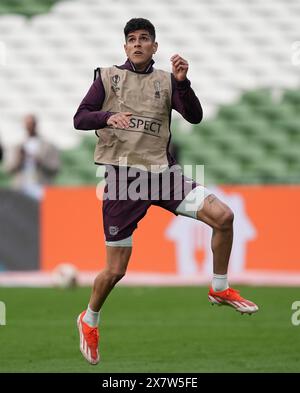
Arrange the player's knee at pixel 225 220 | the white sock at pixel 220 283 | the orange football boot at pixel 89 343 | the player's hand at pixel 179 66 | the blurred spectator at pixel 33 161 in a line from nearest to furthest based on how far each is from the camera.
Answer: the player's hand at pixel 179 66, the player's knee at pixel 225 220, the white sock at pixel 220 283, the orange football boot at pixel 89 343, the blurred spectator at pixel 33 161

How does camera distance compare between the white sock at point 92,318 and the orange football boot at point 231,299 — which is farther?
the white sock at point 92,318

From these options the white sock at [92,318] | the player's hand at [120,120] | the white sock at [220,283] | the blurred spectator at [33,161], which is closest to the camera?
the player's hand at [120,120]

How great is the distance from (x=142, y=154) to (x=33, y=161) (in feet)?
27.2

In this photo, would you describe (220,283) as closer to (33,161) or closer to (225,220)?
(225,220)

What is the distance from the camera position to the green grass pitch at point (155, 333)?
24.6 ft

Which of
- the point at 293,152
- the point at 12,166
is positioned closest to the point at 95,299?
the point at 12,166

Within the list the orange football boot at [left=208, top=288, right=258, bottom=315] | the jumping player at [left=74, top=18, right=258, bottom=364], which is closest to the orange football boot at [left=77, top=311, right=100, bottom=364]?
the jumping player at [left=74, top=18, right=258, bottom=364]

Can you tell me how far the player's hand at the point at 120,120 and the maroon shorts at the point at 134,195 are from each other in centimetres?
57

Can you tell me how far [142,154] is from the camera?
283 inches

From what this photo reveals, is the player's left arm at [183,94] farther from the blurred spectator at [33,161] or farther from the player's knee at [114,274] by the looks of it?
the blurred spectator at [33,161]

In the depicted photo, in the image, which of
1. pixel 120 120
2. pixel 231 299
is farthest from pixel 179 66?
pixel 231 299

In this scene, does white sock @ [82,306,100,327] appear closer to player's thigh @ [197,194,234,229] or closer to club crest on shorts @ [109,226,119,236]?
club crest on shorts @ [109,226,119,236]

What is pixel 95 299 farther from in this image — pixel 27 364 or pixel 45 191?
pixel 45 191

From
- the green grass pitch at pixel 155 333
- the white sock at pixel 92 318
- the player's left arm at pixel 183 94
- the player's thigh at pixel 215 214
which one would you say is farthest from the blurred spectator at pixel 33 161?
the player's thigh at pixel 215 214
